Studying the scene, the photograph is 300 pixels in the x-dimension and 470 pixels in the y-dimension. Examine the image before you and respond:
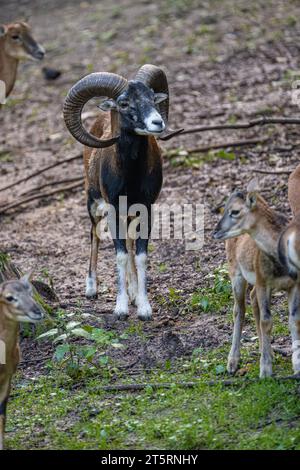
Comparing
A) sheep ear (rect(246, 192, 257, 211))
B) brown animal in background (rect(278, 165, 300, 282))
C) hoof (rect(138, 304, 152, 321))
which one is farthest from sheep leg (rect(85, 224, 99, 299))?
brown animal in background (rect(278, 165, 300, 282))

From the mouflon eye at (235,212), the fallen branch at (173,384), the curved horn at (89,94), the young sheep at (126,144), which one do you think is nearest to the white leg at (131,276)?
the young sheep at (126,144)

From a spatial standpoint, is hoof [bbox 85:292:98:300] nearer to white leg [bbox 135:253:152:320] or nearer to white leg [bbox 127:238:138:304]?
white leg [bbox 127:238:138:304]

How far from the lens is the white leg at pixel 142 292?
1133 cm

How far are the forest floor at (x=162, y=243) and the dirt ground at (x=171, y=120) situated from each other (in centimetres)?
3

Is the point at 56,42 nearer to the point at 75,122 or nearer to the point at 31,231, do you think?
the point at 31,231

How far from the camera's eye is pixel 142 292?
1148 centimetres

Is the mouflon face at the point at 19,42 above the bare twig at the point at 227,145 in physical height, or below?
above

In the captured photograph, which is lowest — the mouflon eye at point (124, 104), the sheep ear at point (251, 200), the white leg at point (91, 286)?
the white leg at point (91, 286)

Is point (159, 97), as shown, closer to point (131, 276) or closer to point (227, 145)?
point (131, 276)

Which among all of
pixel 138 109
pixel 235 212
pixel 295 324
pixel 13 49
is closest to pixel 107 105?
pixel 138 109

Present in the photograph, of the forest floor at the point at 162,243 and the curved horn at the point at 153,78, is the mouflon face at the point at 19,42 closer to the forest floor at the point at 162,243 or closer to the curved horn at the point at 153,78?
the forest floor at the point at 162,243

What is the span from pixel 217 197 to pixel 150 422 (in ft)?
20.9

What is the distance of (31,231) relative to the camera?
15.1 meters

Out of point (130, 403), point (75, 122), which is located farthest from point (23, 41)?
point (130, 403)
